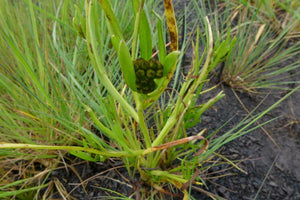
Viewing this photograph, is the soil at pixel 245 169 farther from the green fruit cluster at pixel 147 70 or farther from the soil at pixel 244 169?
the green fruit cluster at pixel 147 70

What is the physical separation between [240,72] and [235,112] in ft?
0.65

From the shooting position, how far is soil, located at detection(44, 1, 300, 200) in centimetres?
77

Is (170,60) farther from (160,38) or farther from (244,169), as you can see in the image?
(244,169)

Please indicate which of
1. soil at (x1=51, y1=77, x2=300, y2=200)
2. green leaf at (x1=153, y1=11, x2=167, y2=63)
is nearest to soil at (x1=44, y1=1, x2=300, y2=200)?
soil at (x1=51, y1=77, x2=300, y2=200)

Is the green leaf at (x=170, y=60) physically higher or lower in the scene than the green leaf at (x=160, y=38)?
lower

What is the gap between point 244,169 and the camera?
83cm

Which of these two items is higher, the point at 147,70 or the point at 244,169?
the point at 147,70

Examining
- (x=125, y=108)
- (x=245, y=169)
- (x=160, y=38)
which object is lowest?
(x=245, y=169)

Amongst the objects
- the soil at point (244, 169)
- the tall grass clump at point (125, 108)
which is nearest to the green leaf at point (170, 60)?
the tall grass clump at point (125, 108)

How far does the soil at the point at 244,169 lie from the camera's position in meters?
0.77

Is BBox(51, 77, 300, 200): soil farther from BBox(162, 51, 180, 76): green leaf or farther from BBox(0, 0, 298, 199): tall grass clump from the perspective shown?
BBox(162, 51, 180, 76): green leaf

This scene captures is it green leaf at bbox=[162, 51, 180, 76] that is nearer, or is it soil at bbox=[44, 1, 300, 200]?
green leaf at bbox=[162, 51, 180, 76]

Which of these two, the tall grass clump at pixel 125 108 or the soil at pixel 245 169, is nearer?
the tall grass clump at pixel 125 108

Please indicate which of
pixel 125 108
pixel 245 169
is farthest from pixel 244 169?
pixel 125 108
